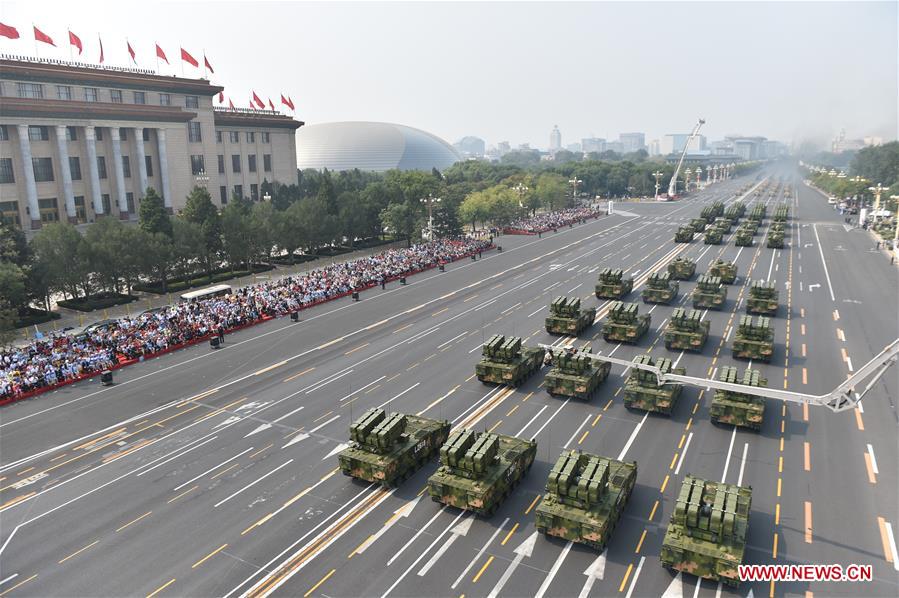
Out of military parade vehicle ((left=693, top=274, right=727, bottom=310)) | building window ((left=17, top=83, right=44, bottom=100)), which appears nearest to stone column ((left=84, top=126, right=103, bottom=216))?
building window ((left=17, top=83, right=44, bottom=100))

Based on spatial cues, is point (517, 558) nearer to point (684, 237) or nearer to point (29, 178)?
point (684, 237)

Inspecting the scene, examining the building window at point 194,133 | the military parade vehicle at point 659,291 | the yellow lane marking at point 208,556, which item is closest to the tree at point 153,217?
the building window at point 194,133

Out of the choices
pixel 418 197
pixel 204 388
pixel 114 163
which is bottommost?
pixel 204 388

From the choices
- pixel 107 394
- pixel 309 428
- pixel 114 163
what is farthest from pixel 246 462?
pixel 114 163

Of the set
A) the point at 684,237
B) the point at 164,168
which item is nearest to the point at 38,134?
the point at 164,168

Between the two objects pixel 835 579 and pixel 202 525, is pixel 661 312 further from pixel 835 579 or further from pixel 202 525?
pixel 202 525
